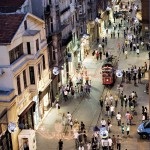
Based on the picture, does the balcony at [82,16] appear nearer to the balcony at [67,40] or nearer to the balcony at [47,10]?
the balcony at [67,40]

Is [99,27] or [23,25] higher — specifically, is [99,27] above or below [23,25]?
below

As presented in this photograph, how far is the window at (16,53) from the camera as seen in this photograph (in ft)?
135

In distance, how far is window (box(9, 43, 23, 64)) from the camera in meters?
41.2

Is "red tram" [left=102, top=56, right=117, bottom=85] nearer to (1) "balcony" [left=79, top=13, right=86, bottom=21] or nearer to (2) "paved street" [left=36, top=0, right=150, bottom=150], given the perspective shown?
(2) "paved street" [left=36, top=0, right=150, bottom=150]

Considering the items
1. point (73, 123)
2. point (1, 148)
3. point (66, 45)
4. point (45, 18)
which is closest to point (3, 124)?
point (1, 148)

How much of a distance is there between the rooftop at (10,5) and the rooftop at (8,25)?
4.98 m

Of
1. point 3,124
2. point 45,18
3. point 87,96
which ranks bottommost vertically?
point 87,96

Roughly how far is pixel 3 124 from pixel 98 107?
15164 mm

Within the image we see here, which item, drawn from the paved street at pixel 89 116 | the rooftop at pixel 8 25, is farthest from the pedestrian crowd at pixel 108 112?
the rooftop at pixel 8 25

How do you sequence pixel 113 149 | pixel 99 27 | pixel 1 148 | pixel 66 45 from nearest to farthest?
pixel 1 148, pixel 113 149, pixel 66 45, pixel 99 27

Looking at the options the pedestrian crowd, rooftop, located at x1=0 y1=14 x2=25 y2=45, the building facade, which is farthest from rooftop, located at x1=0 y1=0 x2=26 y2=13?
the pedestrian crowd

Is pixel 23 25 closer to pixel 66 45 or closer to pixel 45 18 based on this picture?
pixel 45 18

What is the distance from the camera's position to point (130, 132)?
4459cm

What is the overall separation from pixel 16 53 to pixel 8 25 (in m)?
2.54
